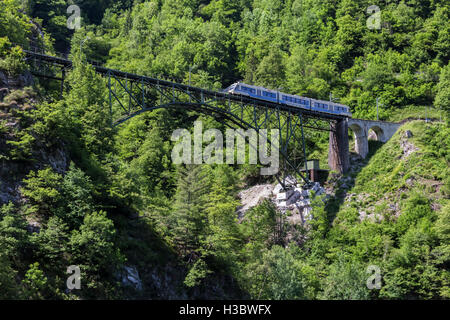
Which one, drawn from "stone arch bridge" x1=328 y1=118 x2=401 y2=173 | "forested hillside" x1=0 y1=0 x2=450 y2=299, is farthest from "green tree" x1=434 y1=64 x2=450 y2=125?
"stone arch bridge" x1=328 y1=118 x2=401 y2=173

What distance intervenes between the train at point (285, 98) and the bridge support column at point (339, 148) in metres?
1.85

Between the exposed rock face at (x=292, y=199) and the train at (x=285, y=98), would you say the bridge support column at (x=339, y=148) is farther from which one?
the exposed rock face at (x=292, y=199)

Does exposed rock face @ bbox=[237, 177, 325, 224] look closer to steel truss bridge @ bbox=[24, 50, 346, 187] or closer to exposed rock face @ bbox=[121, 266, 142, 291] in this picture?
steel truss bridge @ bbox=[24, 50, 346, 187]

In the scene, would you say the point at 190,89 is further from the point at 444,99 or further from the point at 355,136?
the point at 444,99

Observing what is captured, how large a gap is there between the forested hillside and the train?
6.04 metres

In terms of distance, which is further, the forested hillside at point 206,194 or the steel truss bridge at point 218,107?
the steel truss bridge at point 218,107

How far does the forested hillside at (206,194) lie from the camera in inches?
1369

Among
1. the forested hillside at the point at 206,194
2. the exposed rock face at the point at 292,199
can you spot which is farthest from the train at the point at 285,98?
the exposed rock face at the point at 292,199

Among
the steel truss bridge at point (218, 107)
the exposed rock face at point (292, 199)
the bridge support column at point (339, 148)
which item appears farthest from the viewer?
the bridge support column at point (339, 148)

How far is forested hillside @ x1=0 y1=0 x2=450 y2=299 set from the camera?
34781 mm

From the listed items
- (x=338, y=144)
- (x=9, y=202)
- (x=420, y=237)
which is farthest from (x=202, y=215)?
(x=338, y=144)

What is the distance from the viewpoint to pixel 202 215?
141ft

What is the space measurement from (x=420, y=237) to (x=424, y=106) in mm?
32620
